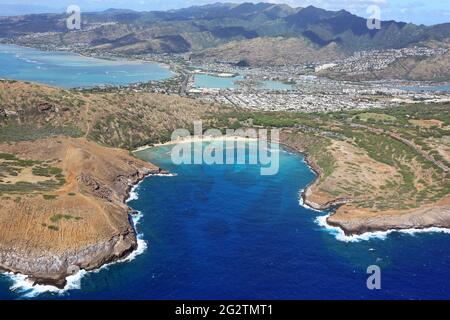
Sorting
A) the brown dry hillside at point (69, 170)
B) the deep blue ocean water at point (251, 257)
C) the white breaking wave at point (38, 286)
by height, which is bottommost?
the white breaking wave at point (38, 286)

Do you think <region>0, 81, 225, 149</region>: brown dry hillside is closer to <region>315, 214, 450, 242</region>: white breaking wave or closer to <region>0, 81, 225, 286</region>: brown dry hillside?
<region>0, 81, 225, 286</region>: brown dry hillside

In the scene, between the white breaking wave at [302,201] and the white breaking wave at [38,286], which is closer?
the white breaking wave at [38,286]

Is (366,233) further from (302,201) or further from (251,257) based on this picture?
(251,257)

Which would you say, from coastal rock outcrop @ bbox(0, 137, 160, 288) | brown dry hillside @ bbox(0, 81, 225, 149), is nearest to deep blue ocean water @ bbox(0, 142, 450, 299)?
coastal rock outcrop @ bbox(0, 137, 160, 288)

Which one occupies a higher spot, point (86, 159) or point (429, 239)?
point (86, 159)

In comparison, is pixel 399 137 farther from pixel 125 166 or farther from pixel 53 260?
pixel 53 260

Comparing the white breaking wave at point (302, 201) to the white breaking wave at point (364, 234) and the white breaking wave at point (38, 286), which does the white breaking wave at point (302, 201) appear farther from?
the white breaking wave at point (38, 286)

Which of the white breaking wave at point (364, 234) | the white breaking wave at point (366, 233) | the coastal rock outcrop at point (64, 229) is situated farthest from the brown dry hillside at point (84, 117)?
the white breaking wave at point (366, 233)

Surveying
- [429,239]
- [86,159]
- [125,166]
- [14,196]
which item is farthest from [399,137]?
[14,196]
